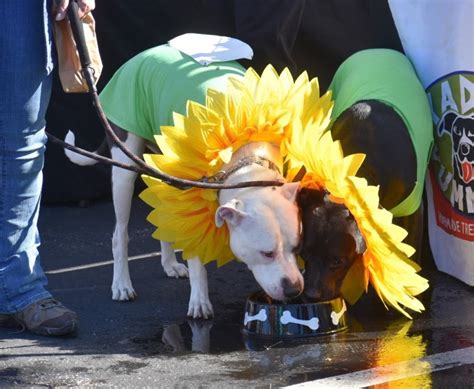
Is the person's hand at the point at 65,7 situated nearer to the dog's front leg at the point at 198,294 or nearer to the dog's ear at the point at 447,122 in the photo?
the dog's front leg at the point at 198,294

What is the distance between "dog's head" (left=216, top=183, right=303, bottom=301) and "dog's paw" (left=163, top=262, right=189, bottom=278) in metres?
1.11

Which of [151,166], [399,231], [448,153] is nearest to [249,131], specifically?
[151,166]

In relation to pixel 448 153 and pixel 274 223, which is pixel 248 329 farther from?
pixel 448 153

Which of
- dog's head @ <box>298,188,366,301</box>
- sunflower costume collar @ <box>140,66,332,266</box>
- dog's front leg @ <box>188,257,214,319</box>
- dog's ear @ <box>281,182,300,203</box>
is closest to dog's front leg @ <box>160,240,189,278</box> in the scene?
dog's front leg @ <box>188,257,214,319</box>

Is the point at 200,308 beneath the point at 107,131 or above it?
beneath

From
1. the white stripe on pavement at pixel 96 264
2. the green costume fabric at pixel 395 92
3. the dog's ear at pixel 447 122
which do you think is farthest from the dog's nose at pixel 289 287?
the white stripe on pavement at pixel 96 264

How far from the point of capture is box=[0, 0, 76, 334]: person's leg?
422 cm

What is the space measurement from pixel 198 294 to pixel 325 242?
2.32 feet

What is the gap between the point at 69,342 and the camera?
4504mm

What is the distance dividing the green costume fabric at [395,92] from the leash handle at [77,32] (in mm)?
1562

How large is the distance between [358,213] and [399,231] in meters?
0.21

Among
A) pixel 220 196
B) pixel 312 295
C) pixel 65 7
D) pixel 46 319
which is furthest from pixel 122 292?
pixel 65 7

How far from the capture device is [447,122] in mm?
5320

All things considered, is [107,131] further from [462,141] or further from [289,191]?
[462,141]
